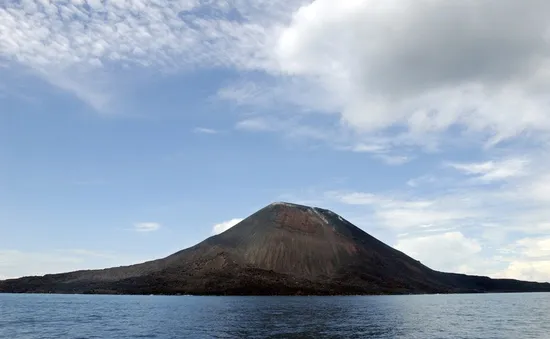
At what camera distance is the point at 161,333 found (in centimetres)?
9569

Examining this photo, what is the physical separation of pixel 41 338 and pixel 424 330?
Answer: 77.1m

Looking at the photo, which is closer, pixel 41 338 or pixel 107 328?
pixel 41 338

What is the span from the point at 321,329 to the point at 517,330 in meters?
42.5

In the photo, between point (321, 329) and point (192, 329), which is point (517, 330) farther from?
point (192, 329)

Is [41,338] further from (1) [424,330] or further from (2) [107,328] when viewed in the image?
(1) [424,330]

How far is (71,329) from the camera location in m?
102

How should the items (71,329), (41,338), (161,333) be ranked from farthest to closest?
(71,329), (161,333), (41,338)

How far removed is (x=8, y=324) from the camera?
113m

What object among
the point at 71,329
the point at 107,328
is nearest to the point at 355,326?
the point at 107,328

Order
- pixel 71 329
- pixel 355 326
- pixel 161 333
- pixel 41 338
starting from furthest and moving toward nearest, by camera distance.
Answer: pixel 355 326 → pixel 71 329 → pixel 161 333 → pixel 41 338

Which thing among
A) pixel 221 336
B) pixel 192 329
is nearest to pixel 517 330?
pixel 221 336

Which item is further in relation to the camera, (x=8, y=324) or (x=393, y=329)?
(x=8, y=324)

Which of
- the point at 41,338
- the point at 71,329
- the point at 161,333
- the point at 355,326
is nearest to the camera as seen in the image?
the point at 41,338

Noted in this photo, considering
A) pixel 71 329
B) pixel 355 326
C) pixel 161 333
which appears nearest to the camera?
pixel 161 333
